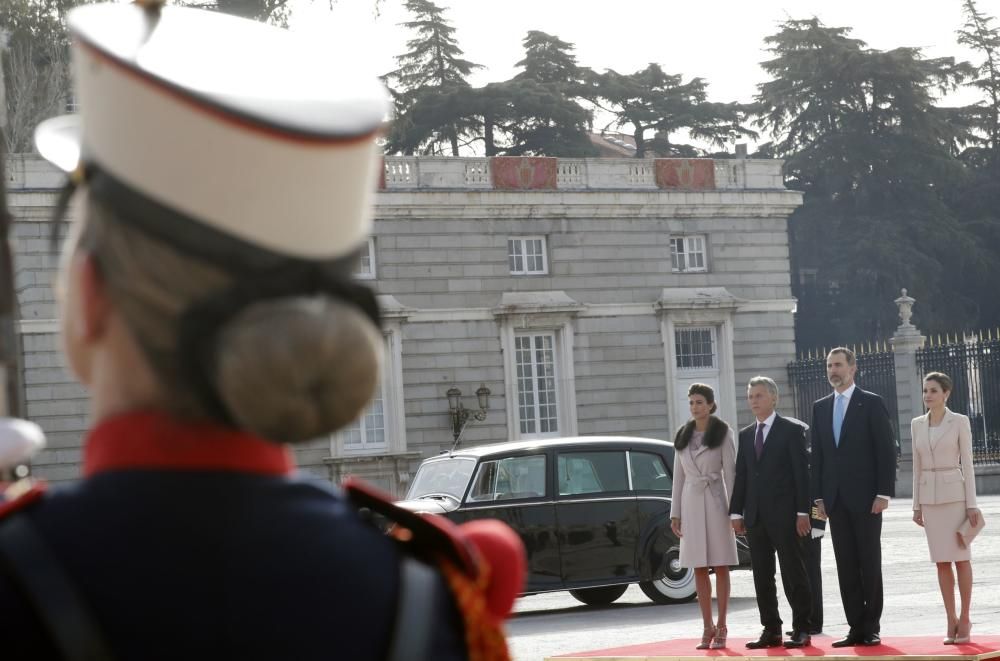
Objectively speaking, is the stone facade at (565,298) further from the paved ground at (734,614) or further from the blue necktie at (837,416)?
the blue necktie at (837,416)

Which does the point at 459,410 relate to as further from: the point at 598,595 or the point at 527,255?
the point at 598,595

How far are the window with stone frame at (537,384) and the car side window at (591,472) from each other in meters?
19.9

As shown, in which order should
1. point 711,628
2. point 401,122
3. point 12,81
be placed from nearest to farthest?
point 711,628, point 12,81, point 401,122

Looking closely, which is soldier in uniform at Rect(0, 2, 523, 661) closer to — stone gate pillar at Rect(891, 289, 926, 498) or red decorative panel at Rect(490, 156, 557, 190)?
stone gate pillar at Rect(891, 289, 926, 498)

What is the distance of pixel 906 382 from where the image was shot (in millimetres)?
34344

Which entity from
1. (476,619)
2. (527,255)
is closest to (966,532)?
(476,619)

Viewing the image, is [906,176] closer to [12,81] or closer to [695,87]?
[695,87]

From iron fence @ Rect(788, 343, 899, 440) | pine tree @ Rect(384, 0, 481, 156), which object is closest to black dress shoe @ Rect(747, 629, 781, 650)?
iron fence @ Rect(788, 343, 899, 440)

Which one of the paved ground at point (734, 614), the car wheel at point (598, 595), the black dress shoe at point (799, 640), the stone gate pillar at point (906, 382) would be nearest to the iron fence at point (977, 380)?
the stone gate pillar at point (906, 382)

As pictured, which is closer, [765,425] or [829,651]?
[829,651]

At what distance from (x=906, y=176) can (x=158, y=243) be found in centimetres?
5135

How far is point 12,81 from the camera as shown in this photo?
28.3 m

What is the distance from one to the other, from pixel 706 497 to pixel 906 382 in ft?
78.9

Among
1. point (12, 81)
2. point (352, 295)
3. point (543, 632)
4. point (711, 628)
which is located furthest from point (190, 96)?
point (12, 81)
